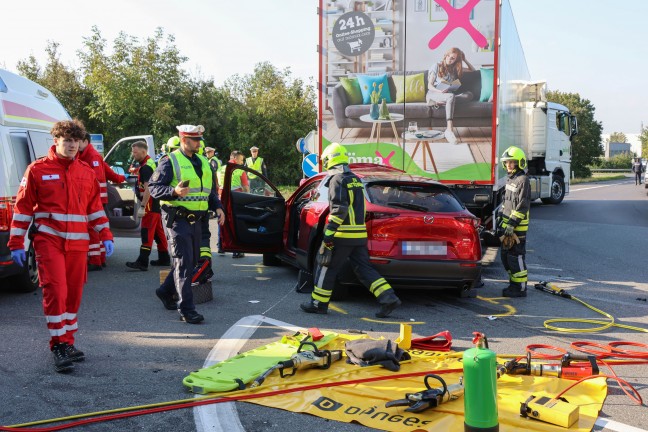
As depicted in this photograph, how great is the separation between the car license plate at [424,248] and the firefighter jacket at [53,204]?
3.38 meters

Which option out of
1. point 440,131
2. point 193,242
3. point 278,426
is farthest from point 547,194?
point 278,426

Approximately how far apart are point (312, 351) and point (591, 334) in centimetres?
290

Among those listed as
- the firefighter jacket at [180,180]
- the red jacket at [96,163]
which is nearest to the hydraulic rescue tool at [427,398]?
the firefighter jacket at [180,180]

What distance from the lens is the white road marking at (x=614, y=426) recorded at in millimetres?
4059

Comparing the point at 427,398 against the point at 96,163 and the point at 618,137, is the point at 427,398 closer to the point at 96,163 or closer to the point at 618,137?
the point at 96,163

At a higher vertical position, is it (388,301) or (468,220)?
(468,220)

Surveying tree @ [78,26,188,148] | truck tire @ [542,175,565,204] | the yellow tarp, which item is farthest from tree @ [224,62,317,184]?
the yellow tarp

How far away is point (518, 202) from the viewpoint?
330 inches


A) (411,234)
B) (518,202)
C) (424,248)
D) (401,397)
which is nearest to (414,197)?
(411,234)

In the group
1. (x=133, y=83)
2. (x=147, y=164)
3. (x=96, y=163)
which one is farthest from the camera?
(x=133, y=83)

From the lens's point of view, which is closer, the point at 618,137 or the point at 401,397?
the point at 401,397

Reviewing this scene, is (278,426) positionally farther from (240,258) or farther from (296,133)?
(296,133)

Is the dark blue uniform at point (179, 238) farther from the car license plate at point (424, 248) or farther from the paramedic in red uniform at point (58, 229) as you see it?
the car license plate at point (424, 248)

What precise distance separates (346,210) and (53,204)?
2.87m
